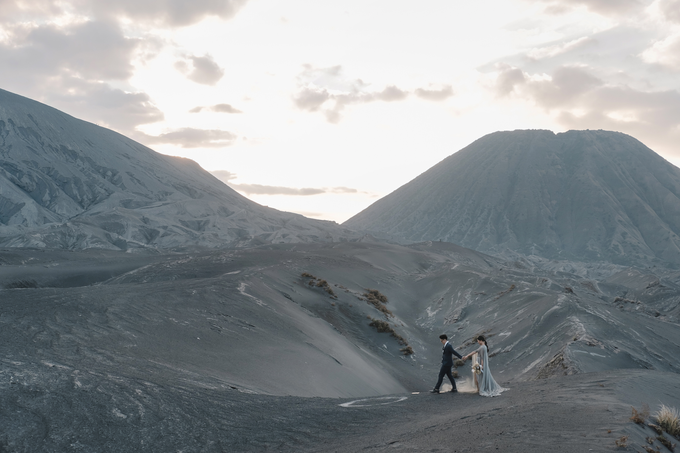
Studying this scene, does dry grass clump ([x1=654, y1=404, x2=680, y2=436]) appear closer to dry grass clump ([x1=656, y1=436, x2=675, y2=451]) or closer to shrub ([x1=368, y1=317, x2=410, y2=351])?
dry grass clump ([x1=656, y1=436, x2=675, y2=451])

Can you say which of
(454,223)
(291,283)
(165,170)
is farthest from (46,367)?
(454,223)

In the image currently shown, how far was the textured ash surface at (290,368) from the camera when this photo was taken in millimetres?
6625

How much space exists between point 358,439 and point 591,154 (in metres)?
175

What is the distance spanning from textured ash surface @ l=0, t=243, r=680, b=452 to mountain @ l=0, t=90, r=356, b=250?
40.8 m

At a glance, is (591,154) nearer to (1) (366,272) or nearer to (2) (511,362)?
(1) (366,272)

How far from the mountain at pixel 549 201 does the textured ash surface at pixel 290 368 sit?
4084 inches

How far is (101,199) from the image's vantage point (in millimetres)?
89250

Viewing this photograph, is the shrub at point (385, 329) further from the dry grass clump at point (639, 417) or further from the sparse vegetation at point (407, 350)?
the dry grass clump at point (639, 417)

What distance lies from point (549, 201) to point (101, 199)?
12412cm

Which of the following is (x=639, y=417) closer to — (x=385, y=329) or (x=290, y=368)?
(x=290, y=368)

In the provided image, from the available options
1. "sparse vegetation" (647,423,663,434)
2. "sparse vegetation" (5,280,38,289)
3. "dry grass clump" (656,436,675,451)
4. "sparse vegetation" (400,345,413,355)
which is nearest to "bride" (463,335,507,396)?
"sparse vegetation" (647,423,663,434)

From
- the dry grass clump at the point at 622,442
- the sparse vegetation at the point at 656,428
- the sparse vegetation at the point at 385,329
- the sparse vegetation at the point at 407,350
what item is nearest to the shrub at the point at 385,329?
the sparse vegetation at the point at 385,329

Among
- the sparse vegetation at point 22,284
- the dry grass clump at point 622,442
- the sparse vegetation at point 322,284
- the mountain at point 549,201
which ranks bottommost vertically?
the sparse vegetation at point 22,284

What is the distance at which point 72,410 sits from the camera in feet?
22.1
